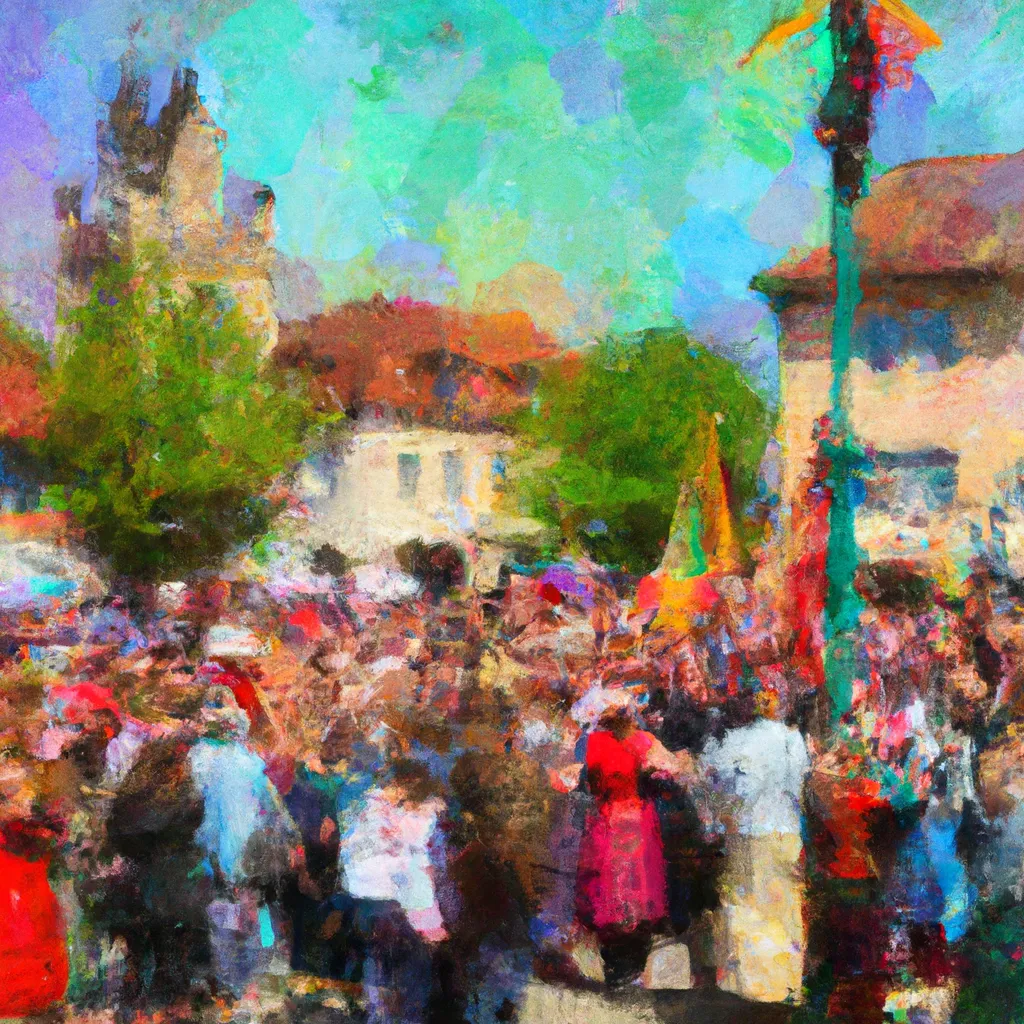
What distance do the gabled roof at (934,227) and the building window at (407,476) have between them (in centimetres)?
164

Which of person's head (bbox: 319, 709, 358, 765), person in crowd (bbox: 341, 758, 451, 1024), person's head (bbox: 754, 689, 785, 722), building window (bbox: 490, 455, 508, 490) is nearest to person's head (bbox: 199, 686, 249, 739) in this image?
person's head (bbox: 319, 709, 358, 765)

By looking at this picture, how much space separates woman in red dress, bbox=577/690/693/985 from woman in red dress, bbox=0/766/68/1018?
209 centimetres

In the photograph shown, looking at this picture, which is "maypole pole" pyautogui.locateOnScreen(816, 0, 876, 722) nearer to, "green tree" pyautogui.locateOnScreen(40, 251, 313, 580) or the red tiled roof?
the red tiled roof

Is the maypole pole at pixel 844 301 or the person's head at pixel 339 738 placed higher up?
the maypole pole at pixel 844 301

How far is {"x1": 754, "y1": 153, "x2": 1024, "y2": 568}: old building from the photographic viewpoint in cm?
367

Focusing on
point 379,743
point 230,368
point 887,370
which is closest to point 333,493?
point 230,368

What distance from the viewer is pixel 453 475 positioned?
412 centimetres

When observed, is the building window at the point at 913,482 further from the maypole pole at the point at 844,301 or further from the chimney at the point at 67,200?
the chimney at the point at 67,200

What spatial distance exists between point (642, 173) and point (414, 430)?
4.86ft

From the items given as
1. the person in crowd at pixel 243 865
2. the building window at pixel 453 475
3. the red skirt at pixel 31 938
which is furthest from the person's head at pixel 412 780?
the red skirt at pixel 31 938

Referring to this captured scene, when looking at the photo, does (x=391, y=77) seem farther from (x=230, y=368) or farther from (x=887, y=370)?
(x=887, y=370)

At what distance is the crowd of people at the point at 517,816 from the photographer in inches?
137

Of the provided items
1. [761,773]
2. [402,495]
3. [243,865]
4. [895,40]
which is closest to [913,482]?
[761,773]

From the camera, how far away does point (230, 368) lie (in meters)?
4.10
